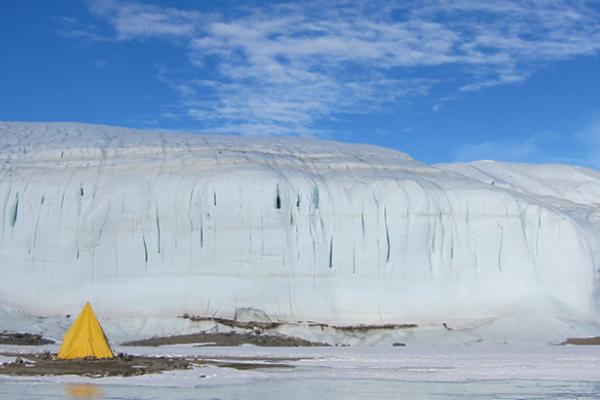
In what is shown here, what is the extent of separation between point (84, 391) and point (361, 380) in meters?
5.25

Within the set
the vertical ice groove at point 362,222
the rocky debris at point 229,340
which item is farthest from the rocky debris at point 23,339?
the vertical ice groove at point 362,222

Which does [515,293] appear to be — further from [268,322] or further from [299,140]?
[299,140]

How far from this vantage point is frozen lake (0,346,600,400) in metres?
14.3

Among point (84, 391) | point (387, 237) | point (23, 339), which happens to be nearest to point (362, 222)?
point (387, 237)

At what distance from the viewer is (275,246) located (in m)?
31.6

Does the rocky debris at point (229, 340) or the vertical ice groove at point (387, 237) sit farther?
the vertical ice groove at point (387, 237)

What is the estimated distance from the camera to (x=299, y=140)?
39.8 metres

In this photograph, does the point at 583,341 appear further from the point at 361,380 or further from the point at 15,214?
the point at 15,214

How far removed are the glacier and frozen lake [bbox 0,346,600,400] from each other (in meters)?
6.83

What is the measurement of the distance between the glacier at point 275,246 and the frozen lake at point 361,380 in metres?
6.83

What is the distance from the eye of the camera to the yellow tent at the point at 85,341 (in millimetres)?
20562

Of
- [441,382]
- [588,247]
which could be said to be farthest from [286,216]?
[441,382]

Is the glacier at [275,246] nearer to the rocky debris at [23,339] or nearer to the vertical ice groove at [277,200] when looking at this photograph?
the vertical ice groove at [277,200]

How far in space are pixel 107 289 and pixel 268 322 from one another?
569 centimetres
